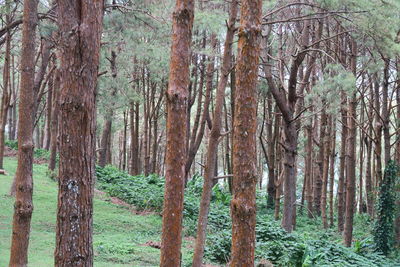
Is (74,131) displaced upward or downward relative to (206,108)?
downward

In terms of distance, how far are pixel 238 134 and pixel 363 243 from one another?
44.9 ft

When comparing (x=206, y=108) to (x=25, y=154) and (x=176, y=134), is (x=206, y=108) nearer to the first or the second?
(x=25, y=154)

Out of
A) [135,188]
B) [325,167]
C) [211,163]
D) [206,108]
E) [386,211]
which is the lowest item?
[386,211]

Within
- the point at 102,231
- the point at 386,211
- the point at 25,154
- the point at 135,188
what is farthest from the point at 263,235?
the point at 25,154

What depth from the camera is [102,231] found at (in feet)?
38.9

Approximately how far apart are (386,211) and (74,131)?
15151 mm

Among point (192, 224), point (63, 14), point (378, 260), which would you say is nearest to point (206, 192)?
point (63, 14)

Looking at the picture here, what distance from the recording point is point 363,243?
1664cm

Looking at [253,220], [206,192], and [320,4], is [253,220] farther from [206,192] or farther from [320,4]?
[320,4]

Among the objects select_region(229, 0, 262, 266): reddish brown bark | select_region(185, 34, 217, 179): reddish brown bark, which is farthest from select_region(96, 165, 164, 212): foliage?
select_region(229, 0, 262, 266): reddish brown bark

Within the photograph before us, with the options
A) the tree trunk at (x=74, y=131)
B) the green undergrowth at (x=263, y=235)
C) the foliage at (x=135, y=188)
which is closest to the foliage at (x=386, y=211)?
the green undergrowth at (x=263, y=235)

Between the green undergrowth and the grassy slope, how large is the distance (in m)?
1.02

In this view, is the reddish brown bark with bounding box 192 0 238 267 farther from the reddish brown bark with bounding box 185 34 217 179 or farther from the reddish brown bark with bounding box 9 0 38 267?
the reddish brown bark with bounding box 185 34 217 179

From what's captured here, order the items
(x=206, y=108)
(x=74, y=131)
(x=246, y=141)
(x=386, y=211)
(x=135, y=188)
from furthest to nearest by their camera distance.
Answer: (x=135, y=188) → (x=386, y=211) → (x=206, y=108) → (x=246, y=141) → (x=74, y=131)
